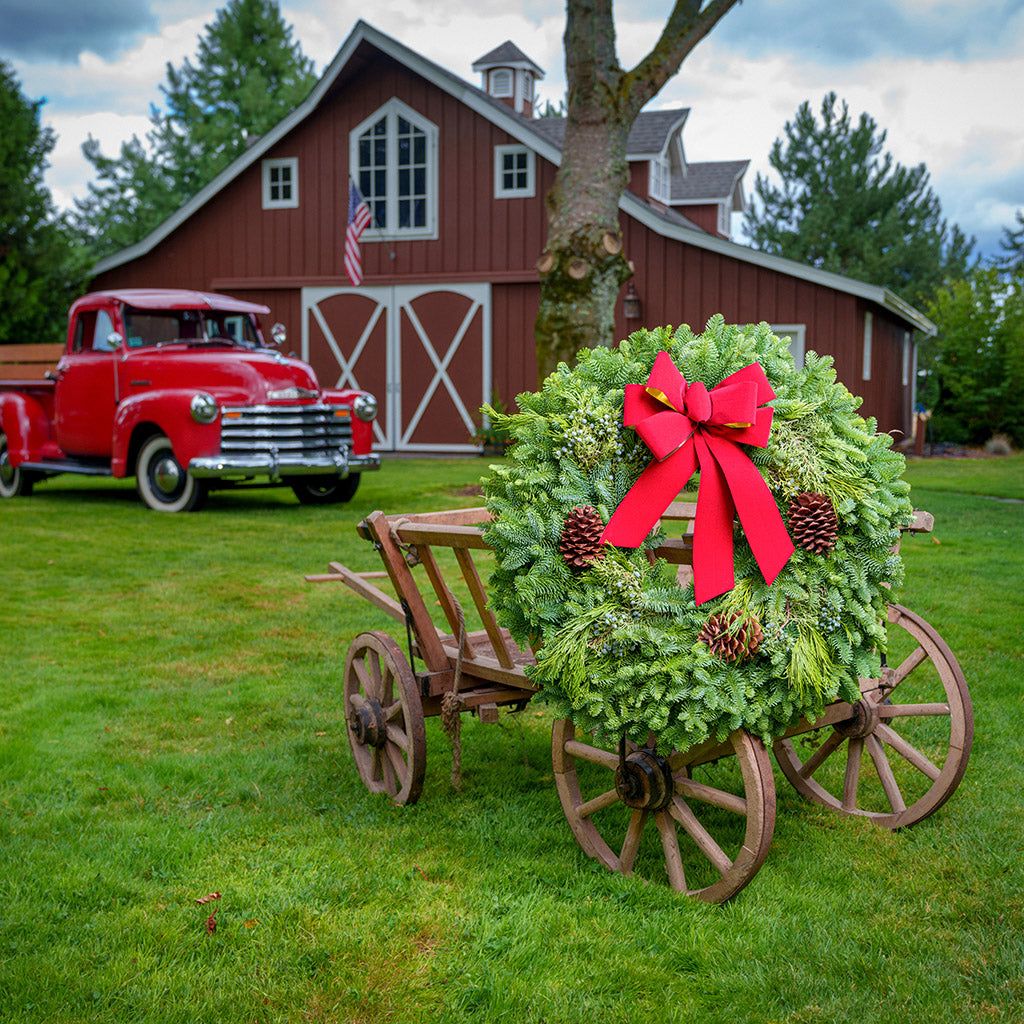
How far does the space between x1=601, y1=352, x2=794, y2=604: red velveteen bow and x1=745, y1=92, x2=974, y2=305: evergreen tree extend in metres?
34.5

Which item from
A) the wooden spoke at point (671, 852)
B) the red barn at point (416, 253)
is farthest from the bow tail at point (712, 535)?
the red barn at point (416, 253)

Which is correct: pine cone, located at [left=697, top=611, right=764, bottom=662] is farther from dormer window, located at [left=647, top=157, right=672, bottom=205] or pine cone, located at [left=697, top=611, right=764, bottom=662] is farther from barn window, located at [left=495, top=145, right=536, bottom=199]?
dormer window, located at [left=647, top=157, right=672, bottom=205]

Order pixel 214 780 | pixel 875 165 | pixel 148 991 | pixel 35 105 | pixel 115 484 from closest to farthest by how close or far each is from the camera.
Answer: pixel 148 991, pixel 214 780, pixel 115 484, pixel 35 105, pixel 875 165

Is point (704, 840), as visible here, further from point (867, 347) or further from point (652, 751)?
point (867, 347)

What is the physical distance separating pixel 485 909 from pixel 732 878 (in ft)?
2.15

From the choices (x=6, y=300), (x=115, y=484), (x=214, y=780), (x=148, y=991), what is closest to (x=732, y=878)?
(x=148, y=991)

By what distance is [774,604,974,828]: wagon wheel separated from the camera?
134 inches

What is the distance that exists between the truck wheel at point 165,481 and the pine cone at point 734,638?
906 cm

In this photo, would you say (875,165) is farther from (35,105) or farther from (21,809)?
(21,809)

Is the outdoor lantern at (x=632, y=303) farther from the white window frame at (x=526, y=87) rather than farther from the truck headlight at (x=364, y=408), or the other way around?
the white window frame at (x=526, y=87)

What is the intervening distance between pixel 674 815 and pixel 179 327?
1016cm

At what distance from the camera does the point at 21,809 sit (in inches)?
145

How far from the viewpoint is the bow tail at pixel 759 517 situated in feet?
9.42

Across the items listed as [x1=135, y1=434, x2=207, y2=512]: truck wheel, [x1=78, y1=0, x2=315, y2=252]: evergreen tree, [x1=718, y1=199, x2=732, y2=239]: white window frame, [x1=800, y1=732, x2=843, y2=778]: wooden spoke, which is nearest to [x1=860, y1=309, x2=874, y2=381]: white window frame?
[x1=718, y1=199, x2=732, y2=239]: white window frame
